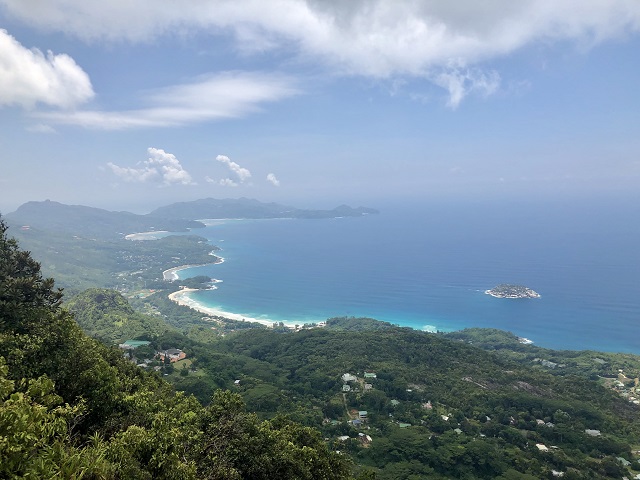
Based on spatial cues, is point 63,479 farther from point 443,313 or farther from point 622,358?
point 443,313

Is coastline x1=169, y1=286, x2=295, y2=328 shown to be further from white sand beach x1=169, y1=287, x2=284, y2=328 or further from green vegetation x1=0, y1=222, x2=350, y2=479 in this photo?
green vegetation x1=0, y1=222, x2=350, y2=479

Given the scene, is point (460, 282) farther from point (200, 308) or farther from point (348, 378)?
point (348, 378)

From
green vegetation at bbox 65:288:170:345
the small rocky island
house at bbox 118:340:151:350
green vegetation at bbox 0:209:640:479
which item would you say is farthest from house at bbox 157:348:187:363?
the small rocky island

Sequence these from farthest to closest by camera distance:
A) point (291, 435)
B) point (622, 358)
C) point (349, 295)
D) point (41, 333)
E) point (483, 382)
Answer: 1. point (349, 295)
2. point (622, 358)
3. point (483, 382)
4. point (291, 435)
5. point (41, 333)

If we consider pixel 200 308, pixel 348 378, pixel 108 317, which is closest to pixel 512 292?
pixel 348 378

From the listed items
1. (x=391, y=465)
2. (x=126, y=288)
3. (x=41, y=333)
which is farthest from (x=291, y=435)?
(x=126, y=288)
